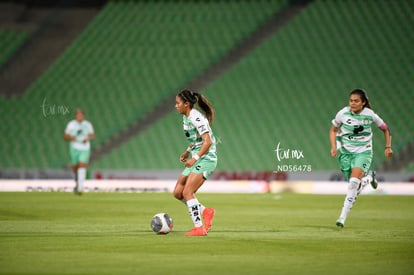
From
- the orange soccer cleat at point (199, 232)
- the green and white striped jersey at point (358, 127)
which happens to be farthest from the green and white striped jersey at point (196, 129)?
the green and white striped jersey at point (358, 127)

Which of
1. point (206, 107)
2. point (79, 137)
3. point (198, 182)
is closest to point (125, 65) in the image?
point (79, 137)

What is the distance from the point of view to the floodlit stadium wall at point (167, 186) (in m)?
26.5

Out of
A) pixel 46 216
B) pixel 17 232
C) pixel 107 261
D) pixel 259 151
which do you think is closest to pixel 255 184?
pixel 259 151

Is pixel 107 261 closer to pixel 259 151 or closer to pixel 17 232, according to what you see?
pixel 17 232

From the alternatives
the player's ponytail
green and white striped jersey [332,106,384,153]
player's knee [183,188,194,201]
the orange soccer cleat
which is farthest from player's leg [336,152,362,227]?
the player's ponytail

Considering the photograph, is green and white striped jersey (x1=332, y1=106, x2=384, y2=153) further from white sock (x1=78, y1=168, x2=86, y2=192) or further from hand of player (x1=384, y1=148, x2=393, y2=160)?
white sock (x1=78, y1=168, x2=86, y2=192)

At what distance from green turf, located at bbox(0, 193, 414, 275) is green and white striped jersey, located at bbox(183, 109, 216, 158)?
1.27m

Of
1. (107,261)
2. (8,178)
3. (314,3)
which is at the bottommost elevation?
(107,261)

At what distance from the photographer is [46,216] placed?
644 inches

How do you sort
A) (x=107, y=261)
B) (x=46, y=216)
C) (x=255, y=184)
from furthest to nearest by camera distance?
(x=255, y=184) < (x=46, y=216) < (x=107, y=261)

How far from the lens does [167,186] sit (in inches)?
1065

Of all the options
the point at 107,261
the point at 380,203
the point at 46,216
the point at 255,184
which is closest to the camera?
the point at 107,261

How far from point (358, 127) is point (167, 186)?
12.8 metres

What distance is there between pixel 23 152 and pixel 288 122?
30.6 ft
